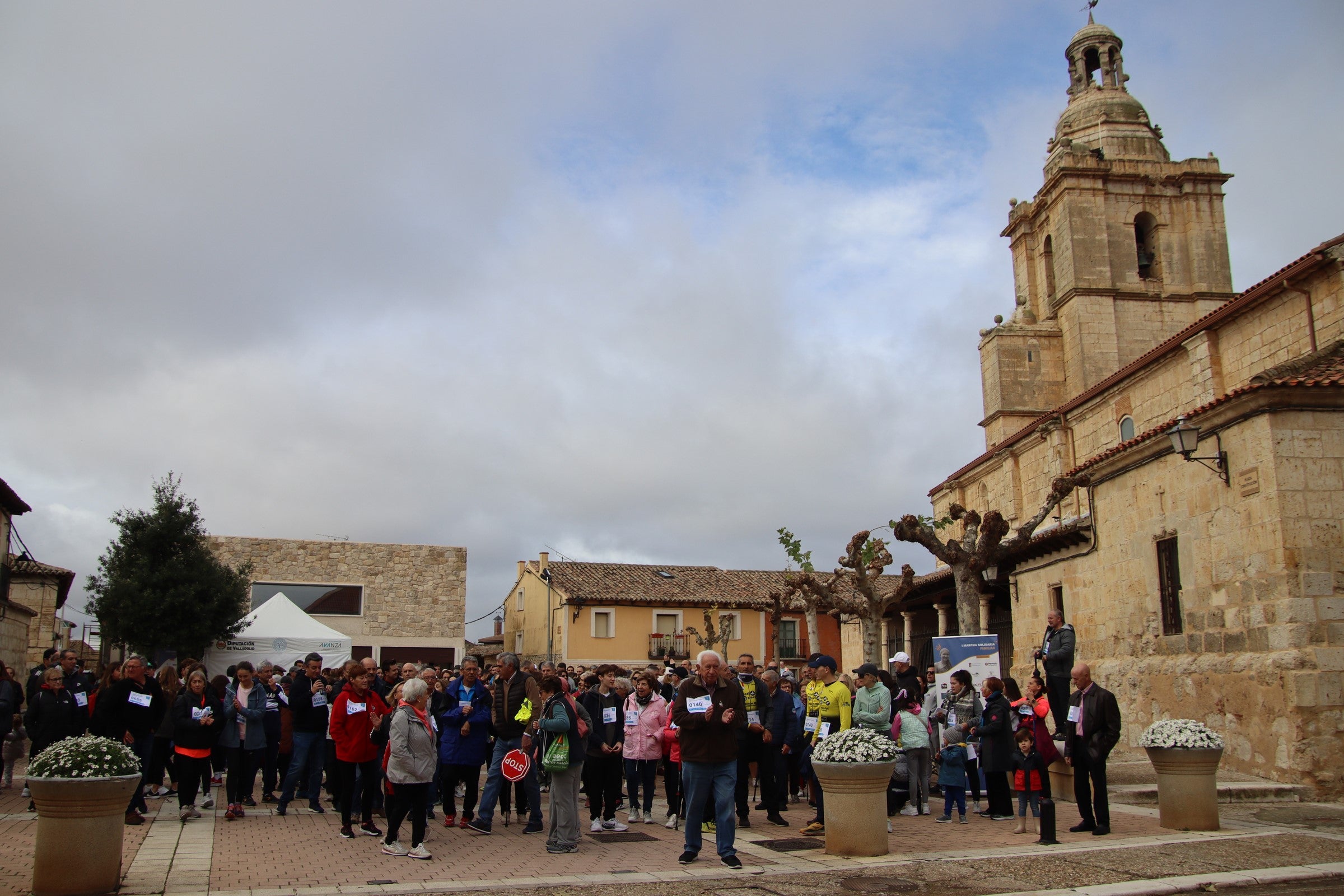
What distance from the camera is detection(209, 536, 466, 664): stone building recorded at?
3662 cm

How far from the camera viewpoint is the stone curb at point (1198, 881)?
6.62 m

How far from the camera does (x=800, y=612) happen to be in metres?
44.9

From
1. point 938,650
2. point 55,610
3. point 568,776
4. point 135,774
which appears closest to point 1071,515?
point 938,650

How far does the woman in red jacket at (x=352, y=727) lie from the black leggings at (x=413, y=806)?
0.96 meters

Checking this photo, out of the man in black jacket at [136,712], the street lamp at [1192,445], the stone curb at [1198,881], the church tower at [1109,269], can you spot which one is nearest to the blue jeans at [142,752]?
the man in black jacket at [136,712]

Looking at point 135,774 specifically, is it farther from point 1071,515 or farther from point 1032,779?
point 1071,515

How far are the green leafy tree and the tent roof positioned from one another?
1.38 metres

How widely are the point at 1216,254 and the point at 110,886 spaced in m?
35.8

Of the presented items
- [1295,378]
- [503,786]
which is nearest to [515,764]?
[503,786]

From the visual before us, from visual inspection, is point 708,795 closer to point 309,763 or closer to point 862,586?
point 309,763

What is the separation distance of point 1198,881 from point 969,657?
257 inches

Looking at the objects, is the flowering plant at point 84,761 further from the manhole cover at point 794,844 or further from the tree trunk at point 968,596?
the tree trunk at point 968,596

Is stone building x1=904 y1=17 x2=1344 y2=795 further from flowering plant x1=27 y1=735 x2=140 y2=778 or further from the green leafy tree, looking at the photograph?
the green leafy tree

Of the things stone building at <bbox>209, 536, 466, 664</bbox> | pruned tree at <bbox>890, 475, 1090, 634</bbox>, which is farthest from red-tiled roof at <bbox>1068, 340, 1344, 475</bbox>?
stone building at <bbox>209, 536, 466, 664</bbox>
